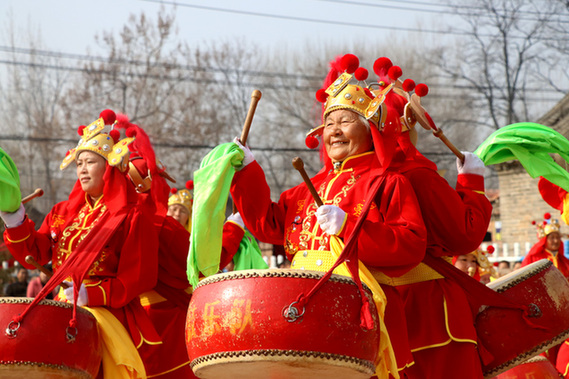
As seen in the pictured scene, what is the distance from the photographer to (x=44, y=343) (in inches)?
159

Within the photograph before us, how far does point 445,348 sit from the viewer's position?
4004mm

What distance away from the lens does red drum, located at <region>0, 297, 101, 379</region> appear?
156 inches

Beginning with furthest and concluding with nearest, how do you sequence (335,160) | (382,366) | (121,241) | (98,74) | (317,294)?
(98,74) < (121,241) < (335,160) < (382,366) < (317,294)

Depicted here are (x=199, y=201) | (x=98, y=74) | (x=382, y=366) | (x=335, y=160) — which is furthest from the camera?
(x=98, y=74)

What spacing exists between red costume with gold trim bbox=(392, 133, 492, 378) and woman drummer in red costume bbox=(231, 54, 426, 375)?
0.18 metres

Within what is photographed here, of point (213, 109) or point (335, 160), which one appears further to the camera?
point (213, 109)

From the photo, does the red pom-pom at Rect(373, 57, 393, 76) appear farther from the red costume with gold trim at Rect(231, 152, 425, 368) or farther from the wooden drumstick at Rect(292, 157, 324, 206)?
the wooden drumstick at Rect(292, 157, 324, 206)

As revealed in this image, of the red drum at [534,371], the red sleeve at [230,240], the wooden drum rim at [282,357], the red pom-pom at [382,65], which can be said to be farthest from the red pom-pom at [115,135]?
the red drum at [534,371]

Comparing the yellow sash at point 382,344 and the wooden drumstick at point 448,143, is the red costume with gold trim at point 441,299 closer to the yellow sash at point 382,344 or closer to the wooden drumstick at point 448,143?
the wooden drumstick at point 448,143

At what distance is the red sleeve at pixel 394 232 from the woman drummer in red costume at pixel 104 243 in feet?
4.78

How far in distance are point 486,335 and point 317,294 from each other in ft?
4.32

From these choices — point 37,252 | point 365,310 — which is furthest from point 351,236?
point 37,252

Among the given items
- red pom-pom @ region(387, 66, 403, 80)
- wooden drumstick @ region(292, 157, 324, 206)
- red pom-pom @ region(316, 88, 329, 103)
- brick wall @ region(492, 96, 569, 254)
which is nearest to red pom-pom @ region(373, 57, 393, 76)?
red pom-pom @ region(387, 66, 403, 80)

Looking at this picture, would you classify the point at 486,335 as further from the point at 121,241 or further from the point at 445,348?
the point at 121,241
